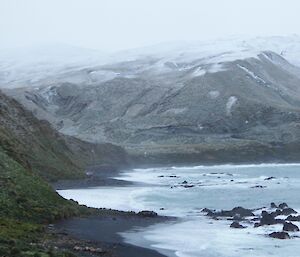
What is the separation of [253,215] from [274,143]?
319 feet

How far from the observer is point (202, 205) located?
56.9m

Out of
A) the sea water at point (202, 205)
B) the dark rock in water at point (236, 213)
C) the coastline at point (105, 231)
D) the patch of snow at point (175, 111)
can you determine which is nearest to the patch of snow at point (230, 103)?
the patch of snow at point (175, 111)

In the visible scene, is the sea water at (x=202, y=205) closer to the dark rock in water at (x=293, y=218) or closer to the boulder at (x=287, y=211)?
the dark rock in water at (x=293, y=218)

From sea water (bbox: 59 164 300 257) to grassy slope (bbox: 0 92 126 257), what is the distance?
19.2ft

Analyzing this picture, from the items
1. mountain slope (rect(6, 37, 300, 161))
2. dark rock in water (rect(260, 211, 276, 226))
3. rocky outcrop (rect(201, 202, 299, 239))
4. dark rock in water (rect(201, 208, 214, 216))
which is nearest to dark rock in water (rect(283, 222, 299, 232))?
rocky outcrop (rect(201, 202, 299, 239))

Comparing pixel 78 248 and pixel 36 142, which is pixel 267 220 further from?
pixel 36 142

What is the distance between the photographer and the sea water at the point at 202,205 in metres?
34.0

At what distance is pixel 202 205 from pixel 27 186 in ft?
68.9

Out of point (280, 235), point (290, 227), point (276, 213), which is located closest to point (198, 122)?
point (276, 213)

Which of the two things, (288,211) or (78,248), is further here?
(288,211)

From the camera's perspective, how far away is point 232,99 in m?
181

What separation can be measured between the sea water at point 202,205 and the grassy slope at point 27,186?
19.2ft

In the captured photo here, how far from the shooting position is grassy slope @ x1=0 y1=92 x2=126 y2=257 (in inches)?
1125

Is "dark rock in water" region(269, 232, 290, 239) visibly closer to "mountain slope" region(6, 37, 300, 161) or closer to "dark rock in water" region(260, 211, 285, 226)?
"dark rock in water" region(260, 211, 285, 226)
